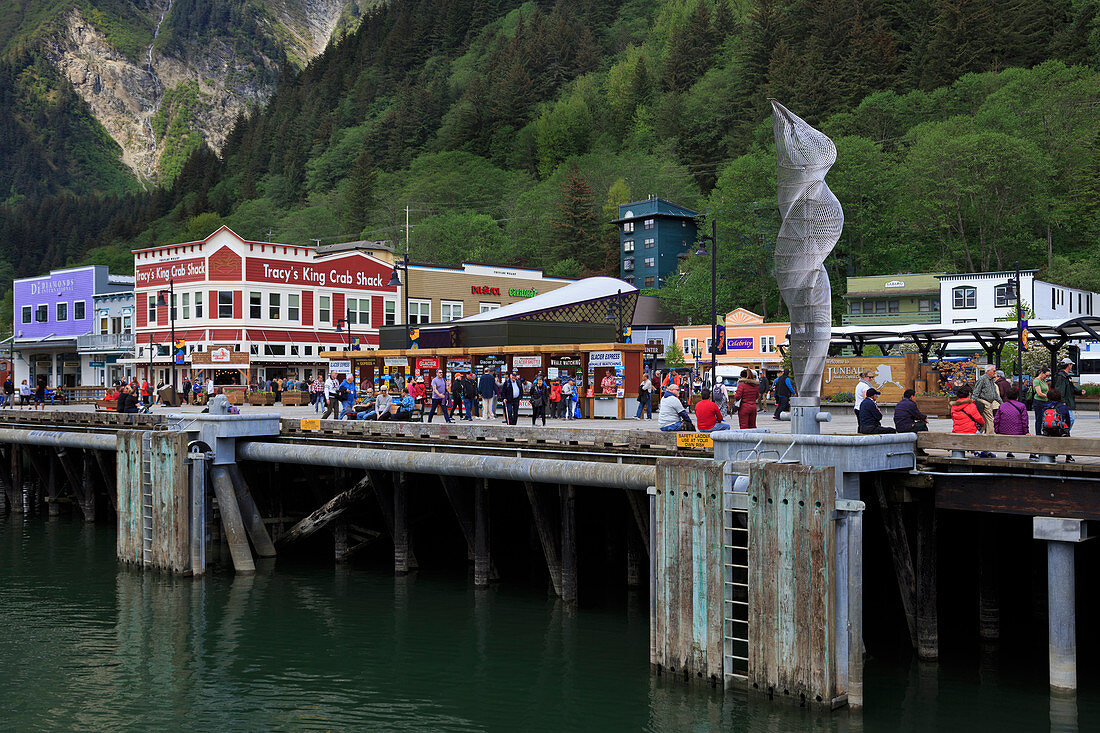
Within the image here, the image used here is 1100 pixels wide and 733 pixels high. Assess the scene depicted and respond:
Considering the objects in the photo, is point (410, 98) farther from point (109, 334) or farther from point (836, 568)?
point (836, 568)

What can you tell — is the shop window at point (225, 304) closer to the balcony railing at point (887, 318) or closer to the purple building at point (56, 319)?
the purple building at point (56, 319)

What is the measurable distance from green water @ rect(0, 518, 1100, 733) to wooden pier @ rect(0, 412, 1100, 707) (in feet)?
2.04

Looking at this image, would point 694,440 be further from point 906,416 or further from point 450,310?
point 450,310

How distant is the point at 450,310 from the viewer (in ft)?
232

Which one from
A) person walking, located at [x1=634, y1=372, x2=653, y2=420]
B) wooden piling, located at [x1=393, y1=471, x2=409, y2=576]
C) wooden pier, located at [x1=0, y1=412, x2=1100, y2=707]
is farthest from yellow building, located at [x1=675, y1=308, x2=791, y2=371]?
wooden piling, located at [x1=393, y1=471, x2=409, y2=576]

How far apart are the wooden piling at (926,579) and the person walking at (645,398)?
50.9 feet

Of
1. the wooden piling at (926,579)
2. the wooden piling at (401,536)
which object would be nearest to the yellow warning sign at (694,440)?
the wooden piling at (926,579)

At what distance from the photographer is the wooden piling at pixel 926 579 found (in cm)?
1430

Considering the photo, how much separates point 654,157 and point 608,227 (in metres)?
13.0

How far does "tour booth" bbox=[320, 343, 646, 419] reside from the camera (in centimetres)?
3120

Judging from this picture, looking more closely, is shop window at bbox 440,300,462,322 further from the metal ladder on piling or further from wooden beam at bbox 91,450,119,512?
the metal ladder on piling

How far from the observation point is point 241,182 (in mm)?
161500

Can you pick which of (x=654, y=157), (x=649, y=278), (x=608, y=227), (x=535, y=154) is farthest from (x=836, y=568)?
(x=535, y=154)

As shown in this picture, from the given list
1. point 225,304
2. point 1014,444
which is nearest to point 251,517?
point 1014,444
